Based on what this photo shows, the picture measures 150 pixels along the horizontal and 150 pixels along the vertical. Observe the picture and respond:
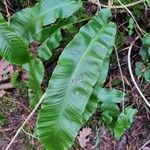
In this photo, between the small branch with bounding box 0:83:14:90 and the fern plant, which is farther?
the small branch with bounding box 0:83:14:90

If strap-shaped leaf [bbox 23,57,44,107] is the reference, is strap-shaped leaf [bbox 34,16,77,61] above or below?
above

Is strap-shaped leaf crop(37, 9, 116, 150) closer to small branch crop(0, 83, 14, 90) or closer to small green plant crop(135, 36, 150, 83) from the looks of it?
small green plant crop(135, 36, 150, 83)

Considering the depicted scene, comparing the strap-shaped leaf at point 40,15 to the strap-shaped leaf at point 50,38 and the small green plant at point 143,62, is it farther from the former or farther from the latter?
the small green plant at point 143,62

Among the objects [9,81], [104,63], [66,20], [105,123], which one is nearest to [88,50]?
[104,63]

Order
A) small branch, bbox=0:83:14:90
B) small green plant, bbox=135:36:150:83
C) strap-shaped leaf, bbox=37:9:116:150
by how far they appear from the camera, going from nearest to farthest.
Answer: strap-shaped leaf, bbox=37:9:116:150 → small green plant, bbox=135:36:150:83 → small branch, bbox=0:83:14:90

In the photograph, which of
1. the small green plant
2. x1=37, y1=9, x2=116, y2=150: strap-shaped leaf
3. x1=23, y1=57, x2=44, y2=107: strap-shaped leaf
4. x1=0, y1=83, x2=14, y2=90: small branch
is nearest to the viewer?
x1=37, y1=9, x2=116, y2=150: strap-shaped leaf

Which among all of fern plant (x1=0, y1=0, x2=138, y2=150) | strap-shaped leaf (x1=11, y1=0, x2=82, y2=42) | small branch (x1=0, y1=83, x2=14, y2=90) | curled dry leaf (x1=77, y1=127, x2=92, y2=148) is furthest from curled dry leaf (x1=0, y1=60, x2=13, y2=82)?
curled dry leaf (x1=77, y1=127, x2=92, y2=148)

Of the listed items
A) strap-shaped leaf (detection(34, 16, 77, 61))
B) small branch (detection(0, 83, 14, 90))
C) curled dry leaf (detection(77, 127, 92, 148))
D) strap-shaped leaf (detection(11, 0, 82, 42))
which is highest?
strap-shaped leaf (detection(11, 0, 82, 42))

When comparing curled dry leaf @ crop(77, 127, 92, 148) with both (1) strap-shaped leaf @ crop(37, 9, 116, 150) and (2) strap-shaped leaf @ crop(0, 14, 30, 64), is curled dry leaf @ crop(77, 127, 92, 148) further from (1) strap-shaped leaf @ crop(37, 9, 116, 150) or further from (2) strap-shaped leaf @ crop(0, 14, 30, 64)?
(2) strap-shaped leaf @ crop(0, 14, 30, 64)

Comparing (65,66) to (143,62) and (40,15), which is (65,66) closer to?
(40,15)
